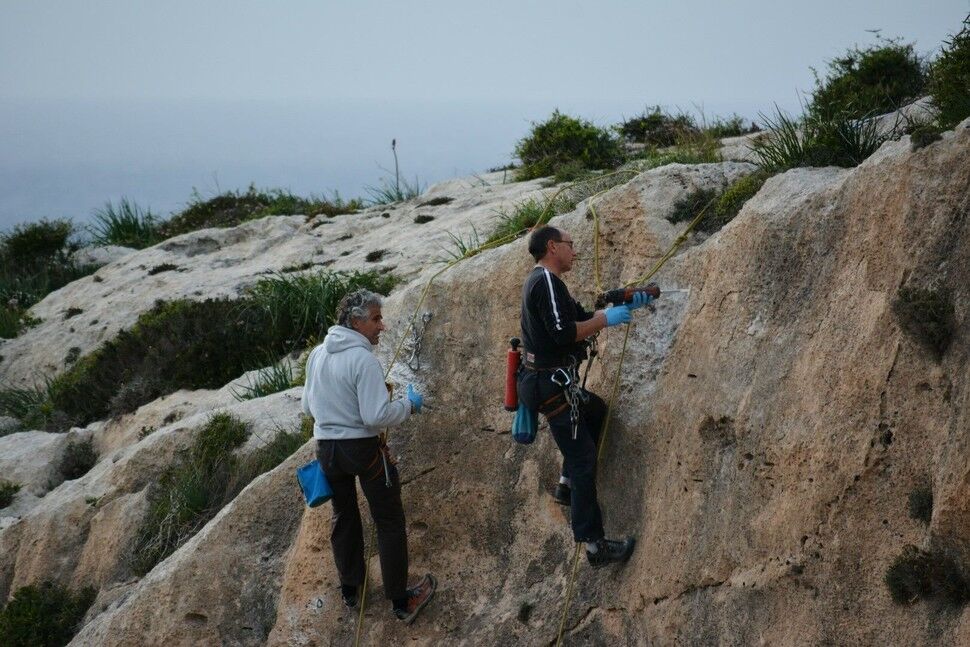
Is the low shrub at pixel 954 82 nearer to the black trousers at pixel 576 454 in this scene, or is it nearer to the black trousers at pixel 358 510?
the black trousers at pixel 576 454

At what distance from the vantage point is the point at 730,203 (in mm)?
8555

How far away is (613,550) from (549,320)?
1704 mm

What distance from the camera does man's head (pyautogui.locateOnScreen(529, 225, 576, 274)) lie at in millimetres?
7453

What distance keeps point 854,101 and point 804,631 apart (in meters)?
5.22

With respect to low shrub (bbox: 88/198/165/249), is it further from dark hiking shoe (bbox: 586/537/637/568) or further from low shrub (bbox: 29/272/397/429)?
dark hiking shoe (bbox: 586/537/637/568)

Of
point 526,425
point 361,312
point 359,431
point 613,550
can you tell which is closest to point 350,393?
point 359,431

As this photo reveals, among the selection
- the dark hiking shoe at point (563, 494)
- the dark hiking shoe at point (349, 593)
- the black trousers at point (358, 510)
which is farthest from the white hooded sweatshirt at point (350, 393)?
the dark hiking shoe at point (349, 593)

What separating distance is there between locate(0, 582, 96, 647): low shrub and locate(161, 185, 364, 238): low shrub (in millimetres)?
10394

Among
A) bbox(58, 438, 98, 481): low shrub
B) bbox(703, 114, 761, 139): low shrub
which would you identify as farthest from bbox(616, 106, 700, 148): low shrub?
bbox(58, 438, 98, 481): low shrub

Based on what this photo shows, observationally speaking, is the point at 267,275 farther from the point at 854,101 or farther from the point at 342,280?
the point at 854,101

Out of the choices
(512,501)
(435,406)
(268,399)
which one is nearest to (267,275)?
(268,399)

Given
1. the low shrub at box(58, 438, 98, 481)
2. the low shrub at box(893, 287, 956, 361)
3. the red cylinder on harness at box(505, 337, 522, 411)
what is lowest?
the low shrub at box(58, 438, 98, 481)

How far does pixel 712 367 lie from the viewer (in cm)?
742

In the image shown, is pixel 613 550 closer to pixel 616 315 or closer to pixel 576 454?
pixel 576 454
